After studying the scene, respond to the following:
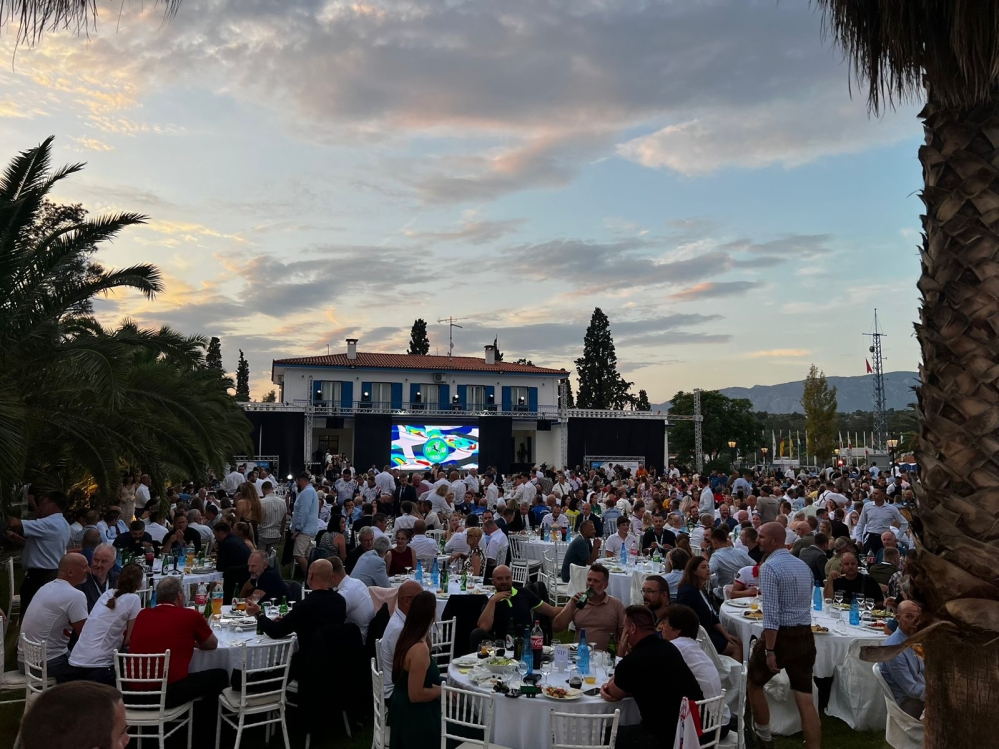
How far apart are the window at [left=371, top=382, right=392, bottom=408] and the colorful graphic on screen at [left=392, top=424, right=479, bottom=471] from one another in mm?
7744

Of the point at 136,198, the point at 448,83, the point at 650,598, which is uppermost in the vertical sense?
the point at 448,83

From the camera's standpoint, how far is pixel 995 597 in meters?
2.31

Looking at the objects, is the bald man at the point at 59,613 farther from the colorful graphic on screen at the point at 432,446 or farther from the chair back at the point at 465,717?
the colorful graphic on screen at the point at 432,446

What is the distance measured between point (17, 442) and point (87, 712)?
22.2ft

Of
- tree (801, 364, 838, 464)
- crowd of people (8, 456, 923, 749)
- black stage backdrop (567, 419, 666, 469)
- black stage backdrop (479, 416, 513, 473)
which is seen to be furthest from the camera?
tree (801, 364, 838, 464)

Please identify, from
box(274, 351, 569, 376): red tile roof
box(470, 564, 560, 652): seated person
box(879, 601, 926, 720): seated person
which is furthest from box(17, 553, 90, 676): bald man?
box(274, 351, 569, 376): red tile roof

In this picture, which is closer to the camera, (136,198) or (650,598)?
(650,598)

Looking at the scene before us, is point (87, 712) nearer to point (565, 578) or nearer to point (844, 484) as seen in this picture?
point (565, 578)

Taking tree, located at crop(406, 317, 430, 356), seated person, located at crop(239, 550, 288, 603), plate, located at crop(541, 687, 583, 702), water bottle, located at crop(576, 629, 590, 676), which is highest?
tree, located at crop(406, 317, 430, 356)

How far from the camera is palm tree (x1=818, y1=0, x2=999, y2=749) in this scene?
Answer: 231 cm

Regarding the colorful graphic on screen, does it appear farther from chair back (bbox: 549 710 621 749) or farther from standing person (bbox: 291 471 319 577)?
chair back (bbox: 549 710 621 749)

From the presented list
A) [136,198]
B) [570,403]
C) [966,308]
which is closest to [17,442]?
[136,198]

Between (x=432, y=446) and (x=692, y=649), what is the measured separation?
93.8ft

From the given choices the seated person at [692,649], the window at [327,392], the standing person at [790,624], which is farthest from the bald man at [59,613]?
the window at [327,392]
